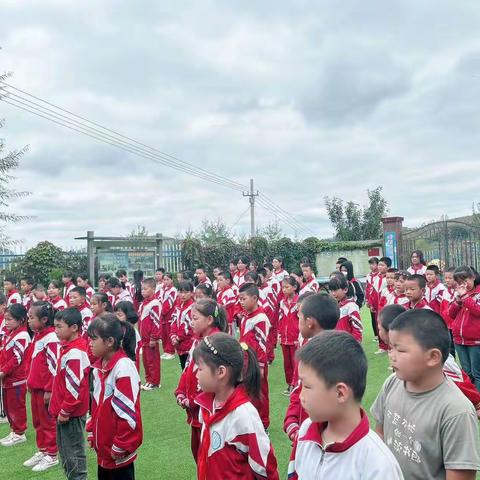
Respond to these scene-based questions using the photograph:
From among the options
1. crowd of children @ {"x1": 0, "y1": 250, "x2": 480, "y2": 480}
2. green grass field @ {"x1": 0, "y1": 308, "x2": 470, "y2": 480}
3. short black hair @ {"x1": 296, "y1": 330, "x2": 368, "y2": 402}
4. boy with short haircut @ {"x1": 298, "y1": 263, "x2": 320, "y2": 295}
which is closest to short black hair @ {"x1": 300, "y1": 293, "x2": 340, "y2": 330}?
crowd of children @ {"x1": 0, "y1": 250, "x2": 480, "y2": 480}

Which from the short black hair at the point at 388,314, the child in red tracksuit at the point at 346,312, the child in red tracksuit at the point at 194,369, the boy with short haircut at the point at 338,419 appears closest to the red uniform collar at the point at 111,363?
the child in red tracksuit at the point at 194,369

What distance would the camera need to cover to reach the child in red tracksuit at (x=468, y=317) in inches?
220

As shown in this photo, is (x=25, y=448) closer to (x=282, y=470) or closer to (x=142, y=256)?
(x=282, y=470)

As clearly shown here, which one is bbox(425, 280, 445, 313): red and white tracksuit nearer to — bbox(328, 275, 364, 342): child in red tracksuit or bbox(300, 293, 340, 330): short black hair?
A: bbox(328, 275, 364, 342): child in red tracksuit

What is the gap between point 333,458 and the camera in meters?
1.63

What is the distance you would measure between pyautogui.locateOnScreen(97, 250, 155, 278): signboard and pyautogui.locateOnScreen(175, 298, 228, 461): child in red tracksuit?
9.88 m

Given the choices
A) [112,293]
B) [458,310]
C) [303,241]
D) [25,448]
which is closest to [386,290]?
[458,310]

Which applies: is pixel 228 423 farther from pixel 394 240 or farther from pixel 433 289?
pixel 394 240

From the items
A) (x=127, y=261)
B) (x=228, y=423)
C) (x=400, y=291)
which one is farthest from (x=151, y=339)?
(x=127, y=261)

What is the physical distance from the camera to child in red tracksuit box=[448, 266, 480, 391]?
5582mm

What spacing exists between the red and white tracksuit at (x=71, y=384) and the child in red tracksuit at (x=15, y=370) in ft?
4.29

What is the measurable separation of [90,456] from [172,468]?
2.92 feet

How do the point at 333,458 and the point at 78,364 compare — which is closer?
the point at 333,458

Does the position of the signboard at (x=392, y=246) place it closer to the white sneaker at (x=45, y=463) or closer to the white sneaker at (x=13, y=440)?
the white sneaker at (x=13, y=440)
